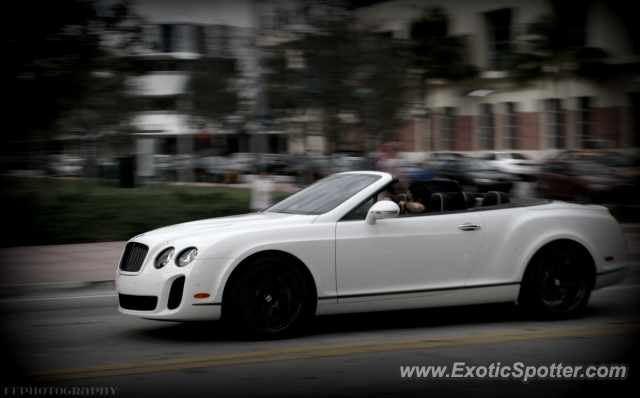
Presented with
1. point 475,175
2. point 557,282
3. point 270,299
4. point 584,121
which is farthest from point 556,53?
point 270,299

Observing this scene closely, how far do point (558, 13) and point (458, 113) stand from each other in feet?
37.5

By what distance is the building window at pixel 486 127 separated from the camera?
48.7 metres

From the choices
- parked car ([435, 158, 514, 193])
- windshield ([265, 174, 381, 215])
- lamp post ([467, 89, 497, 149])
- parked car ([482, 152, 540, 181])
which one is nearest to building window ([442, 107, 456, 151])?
lamp post ([467, 89, 497, 149])

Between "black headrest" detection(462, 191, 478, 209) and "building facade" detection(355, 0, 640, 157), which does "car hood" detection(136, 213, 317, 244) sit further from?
"building facade" detection(355, 0, 640, 157)

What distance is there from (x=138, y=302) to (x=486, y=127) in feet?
145

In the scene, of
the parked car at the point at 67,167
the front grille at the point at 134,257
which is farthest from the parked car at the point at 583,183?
the parked car at the point at 67,167

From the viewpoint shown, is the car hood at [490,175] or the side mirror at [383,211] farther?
the car hood at [490,175]

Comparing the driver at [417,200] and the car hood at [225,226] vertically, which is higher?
the driver at [417,200]

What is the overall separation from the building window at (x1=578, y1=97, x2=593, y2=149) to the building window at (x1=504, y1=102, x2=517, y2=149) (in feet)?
16.4

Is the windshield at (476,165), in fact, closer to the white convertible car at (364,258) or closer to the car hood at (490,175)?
the car hood at (490,175)

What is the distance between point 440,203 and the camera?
741 centimetres

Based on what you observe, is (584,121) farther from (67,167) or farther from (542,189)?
(67,167)

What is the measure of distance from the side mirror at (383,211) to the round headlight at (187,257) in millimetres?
1540

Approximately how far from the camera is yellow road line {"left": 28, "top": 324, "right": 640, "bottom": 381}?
563 centimetres
